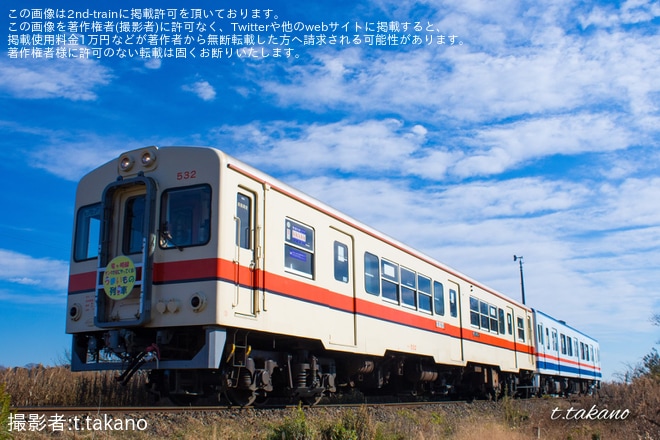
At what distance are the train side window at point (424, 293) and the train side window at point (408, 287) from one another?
0.20 m

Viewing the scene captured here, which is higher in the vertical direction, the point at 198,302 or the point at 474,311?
the point at 474,311

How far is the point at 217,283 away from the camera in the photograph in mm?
7926

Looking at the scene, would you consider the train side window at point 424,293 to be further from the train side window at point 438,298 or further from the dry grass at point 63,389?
the dry grass at point 63,389

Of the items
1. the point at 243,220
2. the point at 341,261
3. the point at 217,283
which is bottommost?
the point at 217,283

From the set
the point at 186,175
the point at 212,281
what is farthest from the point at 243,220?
the point at 212,281

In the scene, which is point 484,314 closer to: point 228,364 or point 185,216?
point 228,364

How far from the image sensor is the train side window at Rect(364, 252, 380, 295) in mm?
11805

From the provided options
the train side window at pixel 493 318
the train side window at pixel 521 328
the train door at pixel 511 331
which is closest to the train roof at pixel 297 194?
the train side window at pixel 493 318

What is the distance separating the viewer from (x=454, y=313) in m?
15.8

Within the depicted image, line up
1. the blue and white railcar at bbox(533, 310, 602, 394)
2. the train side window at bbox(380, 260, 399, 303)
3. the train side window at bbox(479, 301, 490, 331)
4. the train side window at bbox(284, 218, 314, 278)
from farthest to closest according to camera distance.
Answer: the blue and white railcar at bbox(533, 310, 602, 394), the train side window at bbox(479, 301, 490, 331), the train side window at bbox(380, 260, 399, 303), the train side window at bbox(284, 218, 314, 278)

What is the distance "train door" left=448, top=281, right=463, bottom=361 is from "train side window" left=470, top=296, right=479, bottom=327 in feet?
3.00

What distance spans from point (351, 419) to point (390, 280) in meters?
5.05

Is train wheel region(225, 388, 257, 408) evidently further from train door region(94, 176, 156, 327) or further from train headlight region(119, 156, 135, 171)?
train headlight region(119, 156, 135, 171)

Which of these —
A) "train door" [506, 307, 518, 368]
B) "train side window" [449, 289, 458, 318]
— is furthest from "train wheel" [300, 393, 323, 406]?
"train door" [506, 307, 518, 368]
